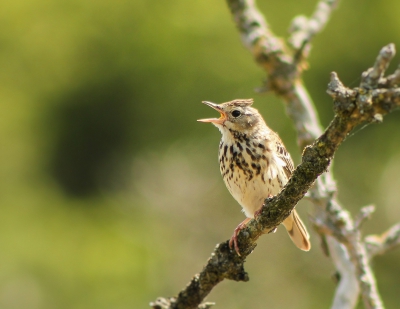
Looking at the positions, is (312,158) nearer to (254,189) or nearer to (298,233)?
(254,189)

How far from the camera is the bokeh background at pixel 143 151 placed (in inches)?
410

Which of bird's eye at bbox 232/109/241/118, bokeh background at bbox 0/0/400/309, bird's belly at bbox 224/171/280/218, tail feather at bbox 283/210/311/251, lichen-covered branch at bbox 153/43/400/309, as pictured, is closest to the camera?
lichen-covered branch at bbox 153/43/400/309

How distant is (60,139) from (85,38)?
1.72m

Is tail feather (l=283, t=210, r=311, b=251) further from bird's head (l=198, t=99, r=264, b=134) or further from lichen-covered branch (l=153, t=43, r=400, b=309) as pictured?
lichen-covered branch (l=153, t=43, r=400, b=309)

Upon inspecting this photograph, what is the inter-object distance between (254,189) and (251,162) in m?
0.17

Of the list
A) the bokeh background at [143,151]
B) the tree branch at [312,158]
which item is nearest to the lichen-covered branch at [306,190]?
the tree branch at [312,158]

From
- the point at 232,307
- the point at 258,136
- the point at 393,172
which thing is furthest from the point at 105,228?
the point at 258,136

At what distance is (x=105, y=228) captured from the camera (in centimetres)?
1110

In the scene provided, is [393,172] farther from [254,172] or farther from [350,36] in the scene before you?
[254,172]

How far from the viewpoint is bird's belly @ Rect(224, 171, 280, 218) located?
4.68 meters

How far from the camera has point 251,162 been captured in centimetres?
471

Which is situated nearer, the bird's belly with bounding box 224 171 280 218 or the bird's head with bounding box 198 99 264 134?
the bird's belly with bounding box 224 171 280 218

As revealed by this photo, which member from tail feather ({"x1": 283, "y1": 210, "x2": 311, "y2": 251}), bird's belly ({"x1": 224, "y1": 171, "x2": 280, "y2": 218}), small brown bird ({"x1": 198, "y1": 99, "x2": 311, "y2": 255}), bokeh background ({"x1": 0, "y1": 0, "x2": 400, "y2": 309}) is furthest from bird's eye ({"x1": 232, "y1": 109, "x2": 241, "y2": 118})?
bokeh background ({"x1": 0, "y1": 0, "x2": 400, "y2": 309})

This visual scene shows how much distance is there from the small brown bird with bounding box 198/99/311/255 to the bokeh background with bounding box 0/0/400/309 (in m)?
4.70
